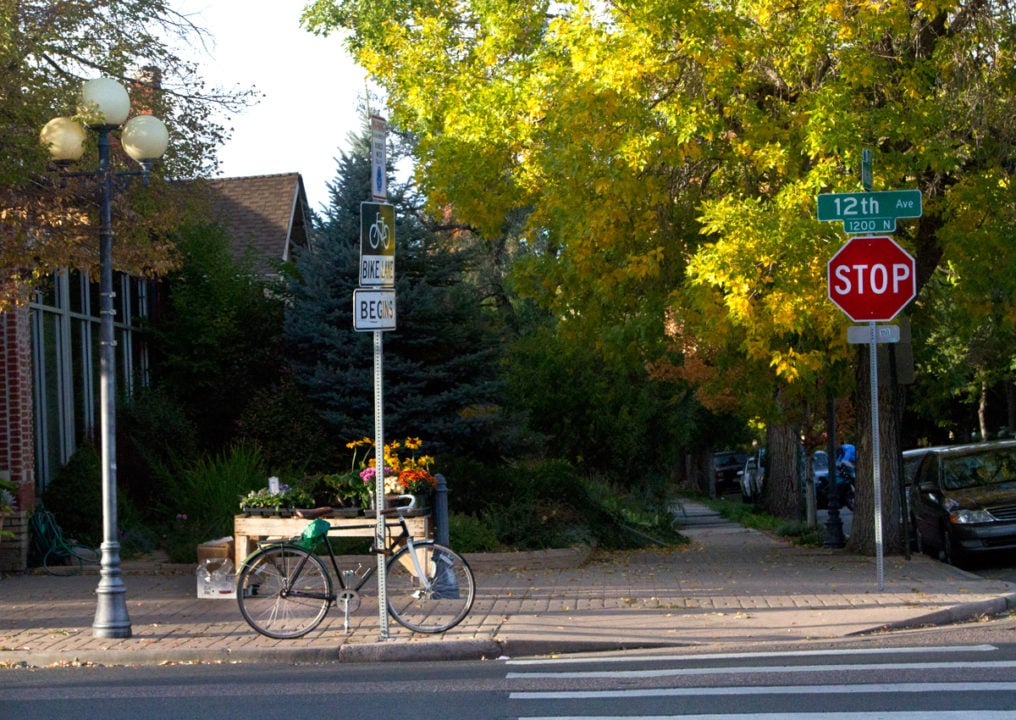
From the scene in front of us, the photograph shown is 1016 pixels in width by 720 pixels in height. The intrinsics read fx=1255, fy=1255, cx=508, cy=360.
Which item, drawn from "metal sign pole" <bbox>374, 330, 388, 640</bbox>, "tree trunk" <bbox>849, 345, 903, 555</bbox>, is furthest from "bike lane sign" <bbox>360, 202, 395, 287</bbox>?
"tree trunk" <bbox>849, 345, 903, 555</bbox>

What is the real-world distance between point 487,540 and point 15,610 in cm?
581

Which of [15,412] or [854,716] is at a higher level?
[15,412]

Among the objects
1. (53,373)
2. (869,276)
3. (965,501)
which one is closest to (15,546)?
(53,373)

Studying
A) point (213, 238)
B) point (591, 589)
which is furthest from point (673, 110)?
point (213, 238)

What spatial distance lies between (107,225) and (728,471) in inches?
1686

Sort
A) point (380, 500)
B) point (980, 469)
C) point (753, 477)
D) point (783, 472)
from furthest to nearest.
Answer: point (753, 477)
point (783, 472)
point (980, 469)
point (380, 500)

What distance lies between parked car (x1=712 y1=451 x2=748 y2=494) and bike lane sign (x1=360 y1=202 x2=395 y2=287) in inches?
1652

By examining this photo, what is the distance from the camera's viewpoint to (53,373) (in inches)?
685

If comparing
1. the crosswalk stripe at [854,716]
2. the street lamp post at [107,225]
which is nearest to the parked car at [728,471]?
the street lamp post at [107,225]

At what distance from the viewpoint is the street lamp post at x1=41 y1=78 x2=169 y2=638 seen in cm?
1062

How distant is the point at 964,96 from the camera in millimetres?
14203

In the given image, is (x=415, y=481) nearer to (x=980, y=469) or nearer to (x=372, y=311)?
(x=372, y=311)

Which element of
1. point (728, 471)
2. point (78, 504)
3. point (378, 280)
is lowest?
point (728, 471)

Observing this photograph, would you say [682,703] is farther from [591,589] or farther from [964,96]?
[964,96]
